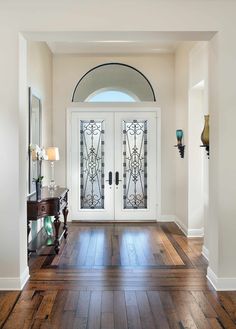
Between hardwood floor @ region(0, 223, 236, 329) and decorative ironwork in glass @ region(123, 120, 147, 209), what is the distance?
1.94m

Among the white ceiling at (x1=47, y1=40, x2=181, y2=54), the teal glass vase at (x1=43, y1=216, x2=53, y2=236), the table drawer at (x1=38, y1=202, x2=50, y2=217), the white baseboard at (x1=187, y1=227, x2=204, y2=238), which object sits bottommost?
the white baseboard at (x1=187, y1=227, x2=204, y2=238)

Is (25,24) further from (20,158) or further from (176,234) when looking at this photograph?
(176,234)

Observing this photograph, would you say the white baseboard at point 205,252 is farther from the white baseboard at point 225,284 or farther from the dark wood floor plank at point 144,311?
the dark wood floor plank at point 144,311

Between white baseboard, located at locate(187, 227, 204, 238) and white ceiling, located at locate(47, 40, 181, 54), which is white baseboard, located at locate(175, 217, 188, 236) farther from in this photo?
white ceiling, located at locate(47, 40, 181, 54)

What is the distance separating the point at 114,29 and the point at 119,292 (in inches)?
108

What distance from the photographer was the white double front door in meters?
7.42

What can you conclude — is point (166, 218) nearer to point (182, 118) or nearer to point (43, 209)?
point (182, 118)

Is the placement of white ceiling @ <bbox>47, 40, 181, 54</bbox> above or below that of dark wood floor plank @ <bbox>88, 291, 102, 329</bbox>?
above

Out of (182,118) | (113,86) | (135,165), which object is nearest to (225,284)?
(182,118)

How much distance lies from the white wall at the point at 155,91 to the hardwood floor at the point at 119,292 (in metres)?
2.05

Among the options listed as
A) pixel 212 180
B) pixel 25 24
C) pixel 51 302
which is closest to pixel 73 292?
pixel 51 302

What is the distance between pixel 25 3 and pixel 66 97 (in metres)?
3.75

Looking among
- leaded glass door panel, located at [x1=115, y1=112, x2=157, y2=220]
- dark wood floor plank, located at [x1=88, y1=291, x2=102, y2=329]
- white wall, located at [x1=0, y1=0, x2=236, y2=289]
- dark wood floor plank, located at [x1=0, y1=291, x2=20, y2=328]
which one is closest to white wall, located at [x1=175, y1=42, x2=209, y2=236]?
leaded glass door panel, located at [x1=115, y1=112, x2=157, y2=220]

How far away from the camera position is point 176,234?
6340 millimetres
